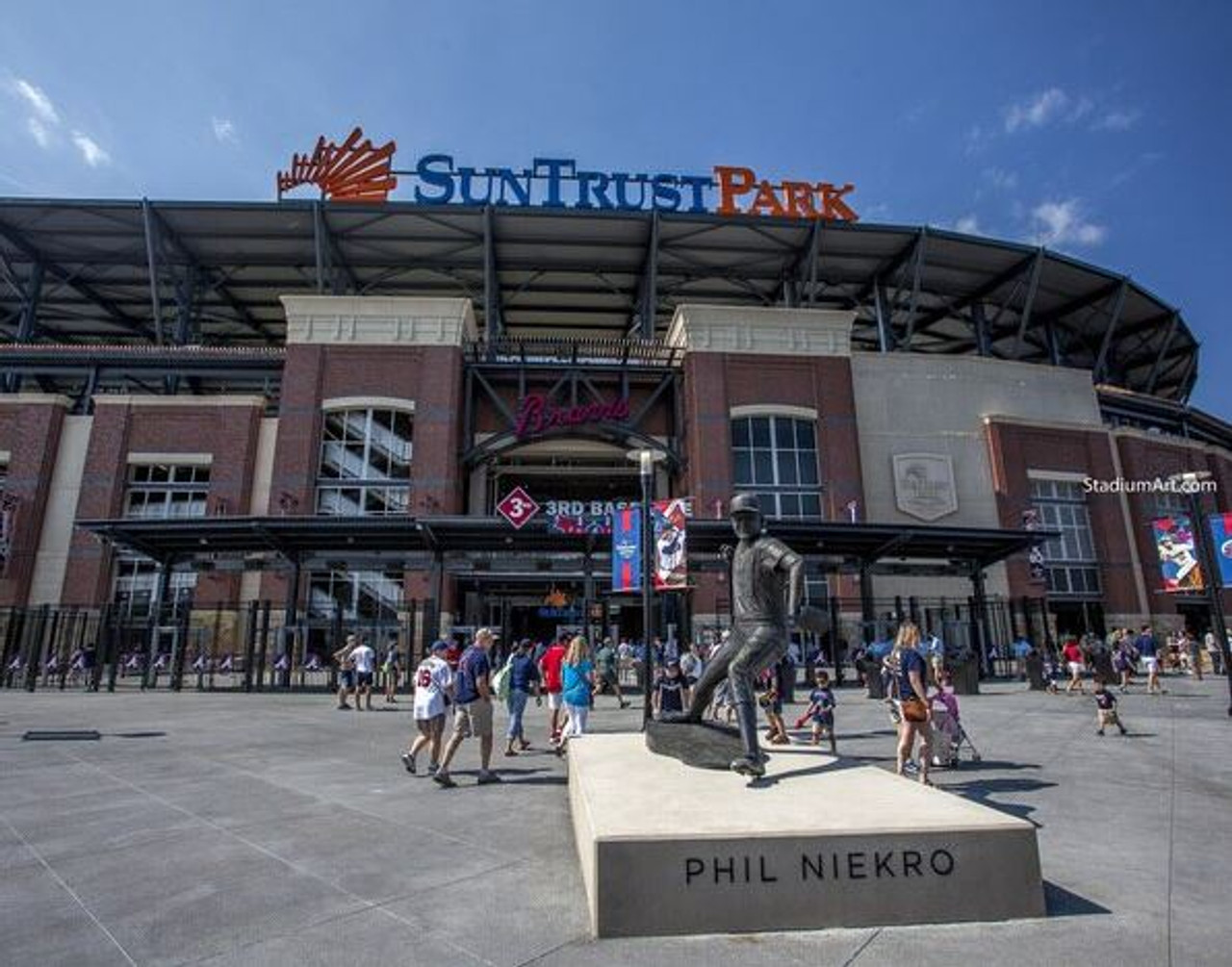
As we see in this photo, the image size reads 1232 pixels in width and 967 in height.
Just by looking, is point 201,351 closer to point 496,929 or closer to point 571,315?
point 571,315

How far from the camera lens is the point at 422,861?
522 cm

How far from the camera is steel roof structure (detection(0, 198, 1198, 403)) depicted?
115ft

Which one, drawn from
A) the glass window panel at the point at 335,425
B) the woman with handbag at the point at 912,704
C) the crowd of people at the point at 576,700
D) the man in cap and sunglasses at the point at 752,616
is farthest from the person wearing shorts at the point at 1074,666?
the glass window panel at the point at 335,425

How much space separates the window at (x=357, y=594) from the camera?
99.9 ft

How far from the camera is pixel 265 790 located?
7.61 m

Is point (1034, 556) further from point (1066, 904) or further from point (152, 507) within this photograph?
point (152, 507)

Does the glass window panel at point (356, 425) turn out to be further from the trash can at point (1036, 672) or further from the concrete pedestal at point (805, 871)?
the concrete pedestal at point (805, 871)

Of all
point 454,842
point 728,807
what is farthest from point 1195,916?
point 454,842

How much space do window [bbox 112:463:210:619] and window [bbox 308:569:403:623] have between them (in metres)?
5.85

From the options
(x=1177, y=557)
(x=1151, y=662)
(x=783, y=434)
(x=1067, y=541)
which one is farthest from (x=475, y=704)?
(x=1067, y=541)

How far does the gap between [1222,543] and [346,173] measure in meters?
37.3

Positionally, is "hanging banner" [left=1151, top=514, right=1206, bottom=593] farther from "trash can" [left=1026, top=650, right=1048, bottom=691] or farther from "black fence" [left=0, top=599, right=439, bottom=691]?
"black fence" [left=0, top=599, right=439, bottom=691]

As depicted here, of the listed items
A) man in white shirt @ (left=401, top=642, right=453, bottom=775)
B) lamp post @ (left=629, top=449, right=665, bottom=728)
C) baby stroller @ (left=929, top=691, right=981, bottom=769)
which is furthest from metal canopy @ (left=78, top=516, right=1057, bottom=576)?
man in white shirt @ (left=401, top=642, right=453, bottom=775)

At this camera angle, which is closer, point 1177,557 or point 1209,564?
point 1209,564
